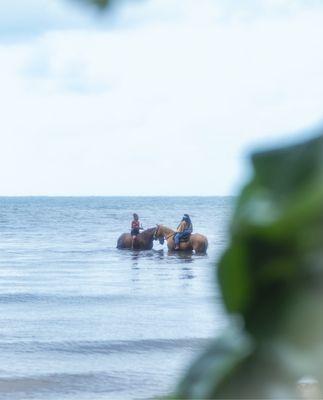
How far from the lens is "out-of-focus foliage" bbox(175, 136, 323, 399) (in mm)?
311

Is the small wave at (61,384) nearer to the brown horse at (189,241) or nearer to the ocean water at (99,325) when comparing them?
the ocean water at (99,325)

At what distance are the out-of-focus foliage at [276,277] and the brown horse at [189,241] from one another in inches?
1283

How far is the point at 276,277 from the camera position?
33 cm

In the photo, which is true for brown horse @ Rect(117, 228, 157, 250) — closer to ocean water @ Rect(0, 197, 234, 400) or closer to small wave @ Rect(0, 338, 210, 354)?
ocean water @ Rect(0, 197, 234, 400)

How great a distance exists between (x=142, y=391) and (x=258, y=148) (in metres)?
12.3

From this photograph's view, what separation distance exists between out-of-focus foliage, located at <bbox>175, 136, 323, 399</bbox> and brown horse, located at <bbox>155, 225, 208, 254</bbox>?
32589 millimetres

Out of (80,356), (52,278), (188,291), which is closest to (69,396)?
(80,356)

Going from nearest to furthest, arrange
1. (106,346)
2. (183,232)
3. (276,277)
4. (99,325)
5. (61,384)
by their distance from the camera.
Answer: (276,277) → (61,384) → (106,346) → (99,325) → (183,232)

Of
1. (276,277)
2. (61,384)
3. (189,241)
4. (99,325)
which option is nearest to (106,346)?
(99,325)

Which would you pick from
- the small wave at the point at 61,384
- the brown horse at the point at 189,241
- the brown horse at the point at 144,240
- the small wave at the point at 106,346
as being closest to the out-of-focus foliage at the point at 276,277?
the small wave at the point at 61,384

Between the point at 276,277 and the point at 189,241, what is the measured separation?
3296 cm

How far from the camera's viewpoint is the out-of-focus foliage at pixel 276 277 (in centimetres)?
31

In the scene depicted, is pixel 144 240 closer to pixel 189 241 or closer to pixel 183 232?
pixel 189 241

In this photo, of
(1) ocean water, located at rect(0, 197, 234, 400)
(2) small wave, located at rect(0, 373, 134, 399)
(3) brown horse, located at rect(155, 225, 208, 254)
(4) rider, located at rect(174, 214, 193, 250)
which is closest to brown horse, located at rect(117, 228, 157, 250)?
(3) brown horse, located at rect(155, 225, 208, 254)
